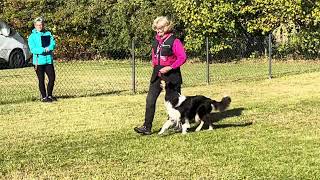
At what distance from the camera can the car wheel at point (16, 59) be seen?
934 inches

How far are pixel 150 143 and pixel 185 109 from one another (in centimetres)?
85

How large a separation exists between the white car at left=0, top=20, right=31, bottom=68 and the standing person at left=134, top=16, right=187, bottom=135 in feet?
52.9

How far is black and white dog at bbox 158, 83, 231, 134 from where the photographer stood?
795 centimetres

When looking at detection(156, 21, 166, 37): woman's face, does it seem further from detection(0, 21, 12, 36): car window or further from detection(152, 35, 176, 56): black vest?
detection(0, 21, 12, 36): car window

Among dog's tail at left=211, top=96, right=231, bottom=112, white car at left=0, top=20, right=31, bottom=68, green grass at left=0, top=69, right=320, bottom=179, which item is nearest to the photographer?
green grass at left=0, top=69, right=320, bottom=179

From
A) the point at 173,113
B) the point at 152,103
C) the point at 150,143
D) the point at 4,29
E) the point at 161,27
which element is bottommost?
the point at 150,143

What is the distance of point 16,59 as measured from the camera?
24.0m

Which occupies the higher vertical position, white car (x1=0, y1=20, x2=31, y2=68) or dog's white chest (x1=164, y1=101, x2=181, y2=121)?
white car (x1=0, y1=20, x2=31, y2=68)

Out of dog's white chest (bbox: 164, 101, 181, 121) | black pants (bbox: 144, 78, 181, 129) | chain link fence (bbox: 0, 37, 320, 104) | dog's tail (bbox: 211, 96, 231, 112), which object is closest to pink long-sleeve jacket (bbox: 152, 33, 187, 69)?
black pants (bbox: 144, 78, 181, 129)

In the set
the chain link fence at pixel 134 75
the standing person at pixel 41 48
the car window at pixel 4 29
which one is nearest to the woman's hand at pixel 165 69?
the standing person at pixel 41 48

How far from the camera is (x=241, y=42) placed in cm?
2441

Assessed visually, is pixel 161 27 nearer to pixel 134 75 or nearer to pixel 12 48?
pixel 134 75

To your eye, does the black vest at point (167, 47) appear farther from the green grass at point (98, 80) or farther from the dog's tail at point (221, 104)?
the green grass at point (98, 80)

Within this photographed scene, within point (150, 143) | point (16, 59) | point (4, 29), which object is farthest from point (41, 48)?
point (16, 59)
